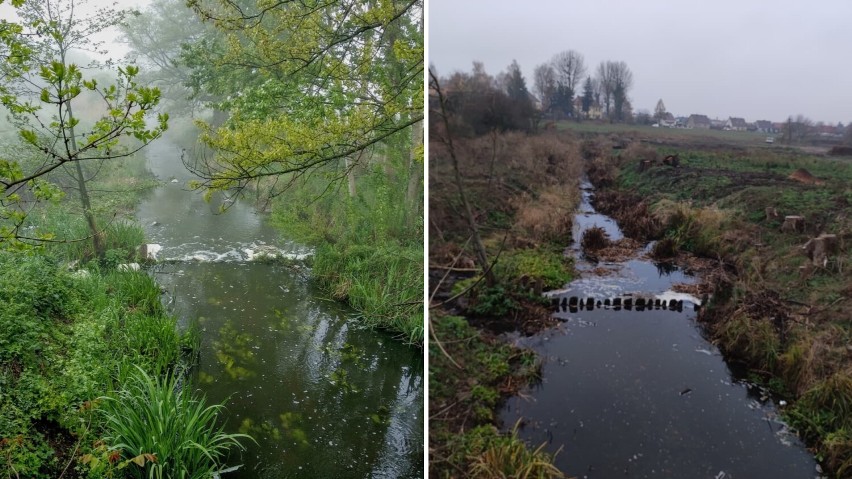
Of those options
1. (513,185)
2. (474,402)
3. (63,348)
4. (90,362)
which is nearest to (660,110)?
(513,185)

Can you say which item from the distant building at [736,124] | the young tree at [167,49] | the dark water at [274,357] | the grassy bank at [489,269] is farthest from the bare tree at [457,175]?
the young tree at [167,49]

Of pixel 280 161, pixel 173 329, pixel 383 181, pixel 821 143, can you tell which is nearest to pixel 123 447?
pixel 173 329

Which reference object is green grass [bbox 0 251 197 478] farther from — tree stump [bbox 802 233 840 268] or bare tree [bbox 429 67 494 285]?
tree stump [bbox 802 233 840 268]

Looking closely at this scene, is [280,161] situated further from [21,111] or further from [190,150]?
[21,111]

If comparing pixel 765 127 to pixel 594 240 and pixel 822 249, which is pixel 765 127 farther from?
pixel 594 240

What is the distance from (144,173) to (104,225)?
0.82ft

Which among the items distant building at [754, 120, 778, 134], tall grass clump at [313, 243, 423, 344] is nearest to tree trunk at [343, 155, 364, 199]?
tall grass clump at [313, 243, 423, 344]

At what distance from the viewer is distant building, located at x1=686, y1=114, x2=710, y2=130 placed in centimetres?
142

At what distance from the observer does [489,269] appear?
1422mm

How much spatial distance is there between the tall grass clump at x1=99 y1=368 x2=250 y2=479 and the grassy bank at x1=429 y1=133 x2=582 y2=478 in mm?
983

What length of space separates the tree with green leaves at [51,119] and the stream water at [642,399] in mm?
1296

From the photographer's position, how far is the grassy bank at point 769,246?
1.20 metres

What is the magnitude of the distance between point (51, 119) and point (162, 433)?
1130 millimetres

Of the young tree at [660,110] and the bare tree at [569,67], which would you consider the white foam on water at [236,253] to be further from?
the young tree at [660,110]
